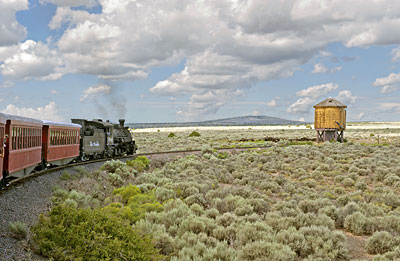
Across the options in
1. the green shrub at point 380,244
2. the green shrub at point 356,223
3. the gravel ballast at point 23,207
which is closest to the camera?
the gravel ballast at point 23,207

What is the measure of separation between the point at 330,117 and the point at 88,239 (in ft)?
135

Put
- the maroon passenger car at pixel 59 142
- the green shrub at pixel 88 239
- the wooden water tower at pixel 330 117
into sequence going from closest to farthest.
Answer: the green shrub at pixel 88 239 → the maroon passenger car at pixel 59 142 → the wooden water tower at pixel 330 117

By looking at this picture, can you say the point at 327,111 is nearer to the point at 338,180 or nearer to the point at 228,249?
the point at 338,180

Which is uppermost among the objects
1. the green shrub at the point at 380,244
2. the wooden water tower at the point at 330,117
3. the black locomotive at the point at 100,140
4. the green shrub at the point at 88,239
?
the wooden water tower at the point at 330,117

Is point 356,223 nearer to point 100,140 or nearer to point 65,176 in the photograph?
point 65,176

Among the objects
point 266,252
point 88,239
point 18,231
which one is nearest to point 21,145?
point 18,231

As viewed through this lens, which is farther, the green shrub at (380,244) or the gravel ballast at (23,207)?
the green shrub at (380,244)

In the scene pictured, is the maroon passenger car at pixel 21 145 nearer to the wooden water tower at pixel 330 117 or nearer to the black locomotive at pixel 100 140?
the black locomotive at pixel 100 140

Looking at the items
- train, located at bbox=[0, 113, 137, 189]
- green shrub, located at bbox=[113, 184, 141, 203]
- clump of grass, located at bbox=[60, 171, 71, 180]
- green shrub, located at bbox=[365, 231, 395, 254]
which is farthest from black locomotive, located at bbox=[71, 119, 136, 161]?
green shrub, located at bbox=[365, 231, 395, 254]

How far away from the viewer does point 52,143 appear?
19.8m

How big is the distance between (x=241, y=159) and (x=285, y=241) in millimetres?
18221

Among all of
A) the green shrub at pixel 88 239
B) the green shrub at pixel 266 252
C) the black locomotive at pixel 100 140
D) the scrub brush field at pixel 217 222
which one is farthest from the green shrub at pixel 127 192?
the black locomotive at pixel 100 140

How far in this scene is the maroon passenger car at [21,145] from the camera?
13430 millimetres

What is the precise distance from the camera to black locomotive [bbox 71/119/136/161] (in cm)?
2539
